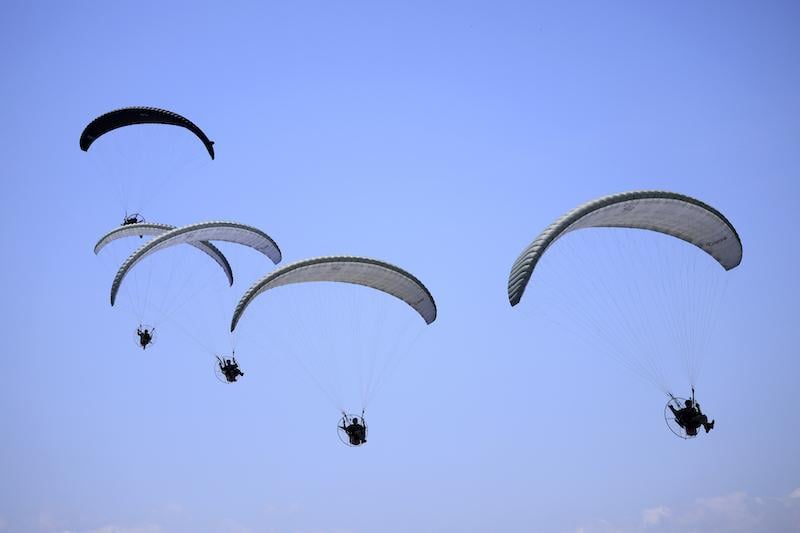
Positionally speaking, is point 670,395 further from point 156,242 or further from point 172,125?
point 172,125

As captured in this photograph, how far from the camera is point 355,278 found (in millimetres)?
33969

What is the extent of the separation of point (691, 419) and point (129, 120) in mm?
27579

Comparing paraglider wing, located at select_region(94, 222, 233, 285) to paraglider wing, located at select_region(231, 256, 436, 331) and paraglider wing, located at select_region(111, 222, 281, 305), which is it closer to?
paraglider wing, located at select_region(111, 222, 281, 305)

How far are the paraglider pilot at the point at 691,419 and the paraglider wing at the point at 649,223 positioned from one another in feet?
19.6

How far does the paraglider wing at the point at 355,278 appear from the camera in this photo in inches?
1228

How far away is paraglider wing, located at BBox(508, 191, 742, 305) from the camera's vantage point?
2709 cm

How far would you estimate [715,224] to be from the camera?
103 feet

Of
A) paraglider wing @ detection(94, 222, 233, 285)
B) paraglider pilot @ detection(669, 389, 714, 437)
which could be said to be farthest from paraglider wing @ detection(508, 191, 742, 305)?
paraglider wing @ detection(94, 222, 233, 285)

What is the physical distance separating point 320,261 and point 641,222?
36.3 feet

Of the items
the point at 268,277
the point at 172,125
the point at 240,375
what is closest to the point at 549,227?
the point at 268,277

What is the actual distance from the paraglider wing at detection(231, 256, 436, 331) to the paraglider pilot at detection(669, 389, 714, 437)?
983 centimetres

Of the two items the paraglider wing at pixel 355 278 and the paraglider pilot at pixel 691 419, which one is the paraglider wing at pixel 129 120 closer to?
the paraglider wing at pixel 355 278

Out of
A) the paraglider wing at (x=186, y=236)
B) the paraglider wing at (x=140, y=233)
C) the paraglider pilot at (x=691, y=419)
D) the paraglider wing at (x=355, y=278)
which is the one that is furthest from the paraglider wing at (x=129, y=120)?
the paraglider pilot at (x=691, y=419)

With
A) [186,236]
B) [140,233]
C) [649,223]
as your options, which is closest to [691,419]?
[649,223]
